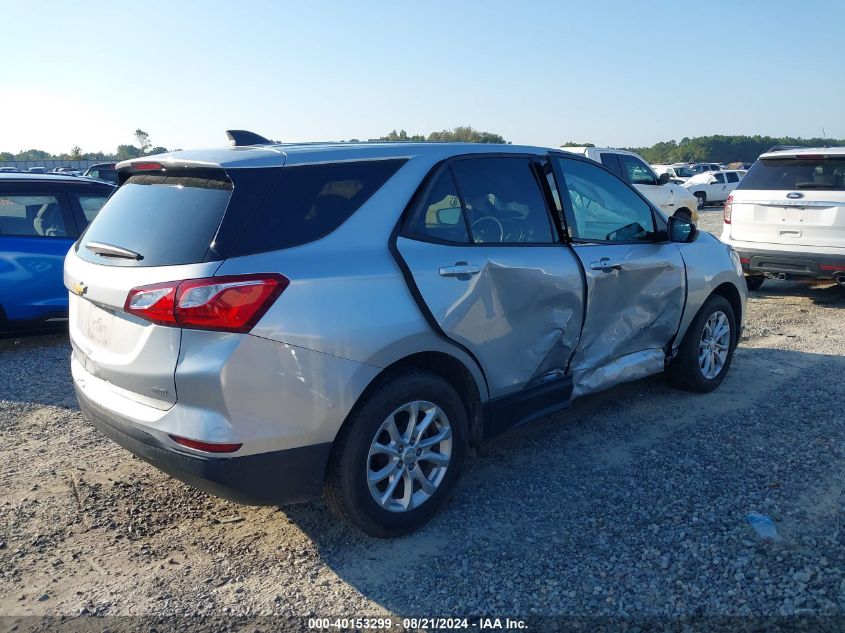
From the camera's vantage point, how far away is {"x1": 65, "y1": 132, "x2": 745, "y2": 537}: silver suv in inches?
109

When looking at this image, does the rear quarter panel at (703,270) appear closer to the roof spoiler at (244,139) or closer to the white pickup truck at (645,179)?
the roof spoiler at (244,139)

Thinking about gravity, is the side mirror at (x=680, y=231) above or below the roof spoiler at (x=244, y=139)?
below

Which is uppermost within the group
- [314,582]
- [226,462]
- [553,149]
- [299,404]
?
[553,149]

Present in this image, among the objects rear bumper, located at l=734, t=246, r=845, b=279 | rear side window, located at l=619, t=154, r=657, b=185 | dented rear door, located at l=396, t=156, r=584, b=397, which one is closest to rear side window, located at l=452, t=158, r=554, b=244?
dented rear door, located at l=396, t=156, r=584, b=397

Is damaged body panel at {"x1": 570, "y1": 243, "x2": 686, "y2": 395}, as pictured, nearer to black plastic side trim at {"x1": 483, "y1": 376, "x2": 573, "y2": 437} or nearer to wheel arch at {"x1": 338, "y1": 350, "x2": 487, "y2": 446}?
black plastic side trim at {"x1": 483, "y1": 376, "x2": 573, "y2": 437}

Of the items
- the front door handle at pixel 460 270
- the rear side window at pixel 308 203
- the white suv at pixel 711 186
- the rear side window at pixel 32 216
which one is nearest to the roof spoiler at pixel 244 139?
the rear side window at pixel 308 203

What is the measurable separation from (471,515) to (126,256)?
207 cm

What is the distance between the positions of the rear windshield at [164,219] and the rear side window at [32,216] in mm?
3810

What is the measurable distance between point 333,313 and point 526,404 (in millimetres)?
1458

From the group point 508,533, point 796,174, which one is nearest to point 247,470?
point 508,533

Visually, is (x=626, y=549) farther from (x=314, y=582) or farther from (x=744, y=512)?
(x=314, y=582)

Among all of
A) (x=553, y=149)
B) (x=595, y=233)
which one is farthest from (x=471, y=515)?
(x=553, y=149)

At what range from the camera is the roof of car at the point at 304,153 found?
3037mm

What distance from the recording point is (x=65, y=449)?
4387 mm
